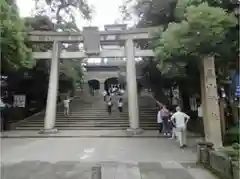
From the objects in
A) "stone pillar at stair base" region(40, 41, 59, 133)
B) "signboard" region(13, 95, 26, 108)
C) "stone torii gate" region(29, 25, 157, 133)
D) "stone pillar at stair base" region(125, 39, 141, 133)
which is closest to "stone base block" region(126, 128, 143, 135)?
"stone pillar at stair base" region(125, 39, 141, 133)

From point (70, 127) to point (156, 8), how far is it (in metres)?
8.07

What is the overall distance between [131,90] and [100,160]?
7.48 meters

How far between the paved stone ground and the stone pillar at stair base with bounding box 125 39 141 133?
2790mm

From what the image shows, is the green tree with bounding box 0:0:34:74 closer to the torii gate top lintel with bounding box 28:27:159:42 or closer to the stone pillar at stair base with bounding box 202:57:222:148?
the torii gate top lintel with bounding box 28:27:159:42

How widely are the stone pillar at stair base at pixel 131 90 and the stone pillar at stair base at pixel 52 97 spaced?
401 centimetres

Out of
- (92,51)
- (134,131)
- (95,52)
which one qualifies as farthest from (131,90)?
(92,51)

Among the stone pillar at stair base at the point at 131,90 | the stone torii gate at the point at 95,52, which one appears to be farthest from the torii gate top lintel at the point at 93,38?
the stone pillar at stair base at the point at 131,90

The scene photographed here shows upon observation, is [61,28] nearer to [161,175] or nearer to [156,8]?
[156,8]

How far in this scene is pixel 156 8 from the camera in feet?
42.8

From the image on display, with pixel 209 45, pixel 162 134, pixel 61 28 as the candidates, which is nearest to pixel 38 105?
pixel 61 28

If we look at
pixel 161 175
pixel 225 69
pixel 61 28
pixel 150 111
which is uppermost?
pixel 61 28

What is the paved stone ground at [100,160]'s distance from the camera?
259 inches

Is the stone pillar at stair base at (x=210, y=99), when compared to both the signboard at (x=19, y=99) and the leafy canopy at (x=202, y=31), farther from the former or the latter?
the signboard at (x=19, y=99)

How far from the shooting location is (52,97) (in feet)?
52.3
